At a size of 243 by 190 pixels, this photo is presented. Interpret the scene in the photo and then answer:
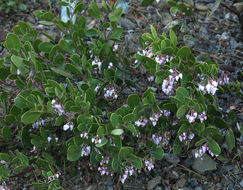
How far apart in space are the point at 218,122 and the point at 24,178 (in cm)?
→ 174

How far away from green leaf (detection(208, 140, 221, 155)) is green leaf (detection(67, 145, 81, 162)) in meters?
0.98

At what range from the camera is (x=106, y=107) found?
9.78 feet

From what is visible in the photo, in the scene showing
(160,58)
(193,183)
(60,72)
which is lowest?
(193,183)

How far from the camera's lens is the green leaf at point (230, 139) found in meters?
2.76

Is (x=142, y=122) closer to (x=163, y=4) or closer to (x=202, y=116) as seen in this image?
(x=202, y=116)

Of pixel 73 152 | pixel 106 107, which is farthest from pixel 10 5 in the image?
pixel 73 152

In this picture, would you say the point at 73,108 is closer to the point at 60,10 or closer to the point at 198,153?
the point at 198,153

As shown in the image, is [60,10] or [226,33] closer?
[226,33]

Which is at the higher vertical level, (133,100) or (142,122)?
(133,100)

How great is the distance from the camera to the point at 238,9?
13.1 feet

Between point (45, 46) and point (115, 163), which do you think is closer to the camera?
point (115, 163)

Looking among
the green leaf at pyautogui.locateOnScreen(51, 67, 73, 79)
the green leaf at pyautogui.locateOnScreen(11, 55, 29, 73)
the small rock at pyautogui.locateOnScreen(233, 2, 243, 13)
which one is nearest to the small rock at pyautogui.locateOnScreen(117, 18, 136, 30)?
the small rock at pyautogui.locateOnScreen(233, 2, 243, 13)

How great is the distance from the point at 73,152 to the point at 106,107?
21.7 inches

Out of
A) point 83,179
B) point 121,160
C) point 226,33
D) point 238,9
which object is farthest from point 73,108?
point 238,9
